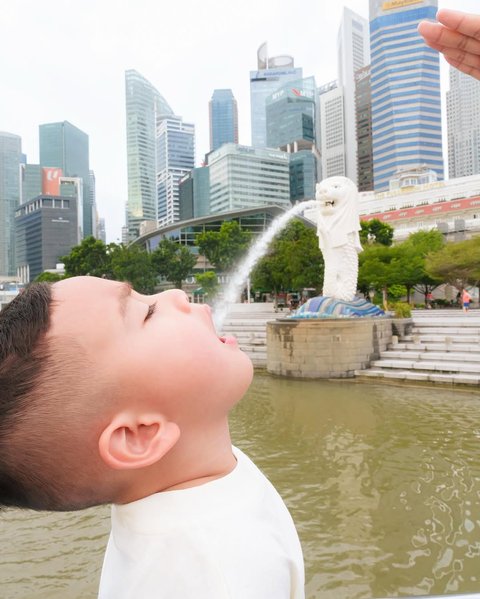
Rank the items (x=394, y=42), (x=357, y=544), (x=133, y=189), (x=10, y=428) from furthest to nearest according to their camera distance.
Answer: (x=133, y=189), (x=394, y=42), (x=357, y=544), (x=10, y=428)

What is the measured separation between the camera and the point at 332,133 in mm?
107562

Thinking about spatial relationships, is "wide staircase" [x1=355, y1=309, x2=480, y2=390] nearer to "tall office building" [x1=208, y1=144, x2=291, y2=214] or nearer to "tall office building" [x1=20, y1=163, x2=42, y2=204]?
"tall office building" [x1=208, y1=144, x2=291, y2=214]

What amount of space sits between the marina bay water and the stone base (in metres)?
3.52

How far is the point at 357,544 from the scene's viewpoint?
10.4 ft

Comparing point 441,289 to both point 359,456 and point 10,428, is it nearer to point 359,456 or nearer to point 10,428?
point 359,456

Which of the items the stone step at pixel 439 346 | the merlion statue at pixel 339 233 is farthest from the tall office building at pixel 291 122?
the stone step at pixel 439 346

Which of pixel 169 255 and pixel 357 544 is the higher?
pixel 169 255

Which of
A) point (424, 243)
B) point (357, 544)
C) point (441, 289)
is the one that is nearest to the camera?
point (357, 544)

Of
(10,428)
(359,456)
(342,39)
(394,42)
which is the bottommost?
(359,456)

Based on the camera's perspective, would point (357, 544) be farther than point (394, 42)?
No

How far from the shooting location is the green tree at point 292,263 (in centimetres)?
2369

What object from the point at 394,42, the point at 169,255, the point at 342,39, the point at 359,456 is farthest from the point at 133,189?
the point at 359,456

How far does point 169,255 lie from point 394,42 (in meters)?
77.2

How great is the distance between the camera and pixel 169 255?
32219mm
